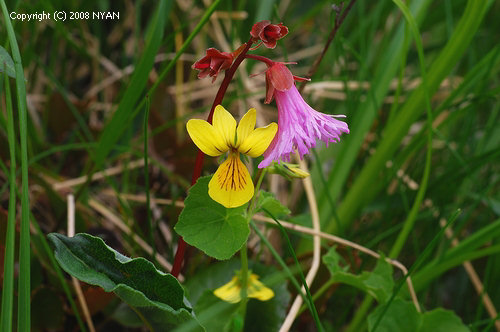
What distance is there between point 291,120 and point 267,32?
0.41 feet

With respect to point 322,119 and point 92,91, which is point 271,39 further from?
point 92,91

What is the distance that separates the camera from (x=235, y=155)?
766 millimetres

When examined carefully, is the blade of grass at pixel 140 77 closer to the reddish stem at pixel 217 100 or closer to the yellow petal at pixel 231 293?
the reddish stem at pixel 217 100

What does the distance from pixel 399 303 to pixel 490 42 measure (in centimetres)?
127

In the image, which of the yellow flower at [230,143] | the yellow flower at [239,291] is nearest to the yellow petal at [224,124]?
the yellow flower at [230,143]

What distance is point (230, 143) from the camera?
29.7 inches

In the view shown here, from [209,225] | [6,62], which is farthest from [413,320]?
[6,62]

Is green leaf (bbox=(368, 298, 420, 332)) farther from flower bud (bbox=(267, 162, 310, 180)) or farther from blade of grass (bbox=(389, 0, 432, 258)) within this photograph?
flower bud (bbox=(267, 162, 310, 180))

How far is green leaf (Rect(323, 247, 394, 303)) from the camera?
0.96 metres

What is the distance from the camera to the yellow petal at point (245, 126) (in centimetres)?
74

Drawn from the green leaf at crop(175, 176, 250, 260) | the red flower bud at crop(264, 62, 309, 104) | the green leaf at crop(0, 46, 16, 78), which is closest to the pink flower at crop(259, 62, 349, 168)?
the red flower bud at crop(264, 62, 309, 104)

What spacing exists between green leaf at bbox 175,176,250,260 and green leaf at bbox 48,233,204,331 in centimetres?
Result: 7

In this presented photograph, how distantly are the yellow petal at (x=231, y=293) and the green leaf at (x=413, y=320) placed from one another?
27 cm

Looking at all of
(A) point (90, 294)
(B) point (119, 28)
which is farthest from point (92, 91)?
(A) point (90, 294)
